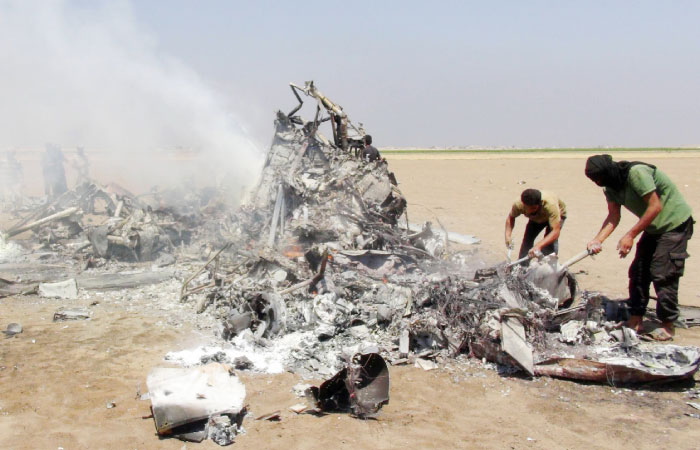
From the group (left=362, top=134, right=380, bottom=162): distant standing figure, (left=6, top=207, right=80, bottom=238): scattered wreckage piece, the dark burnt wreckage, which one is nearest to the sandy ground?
the dark burnt wreckage

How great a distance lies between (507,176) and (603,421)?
21.8 metres

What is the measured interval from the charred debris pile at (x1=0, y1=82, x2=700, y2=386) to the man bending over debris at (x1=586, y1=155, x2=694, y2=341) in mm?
614

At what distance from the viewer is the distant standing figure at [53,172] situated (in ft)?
47.5

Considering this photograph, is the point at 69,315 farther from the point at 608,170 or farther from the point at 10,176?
the point at 10,176

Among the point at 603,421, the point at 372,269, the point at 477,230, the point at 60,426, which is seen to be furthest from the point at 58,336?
the point at 477,230

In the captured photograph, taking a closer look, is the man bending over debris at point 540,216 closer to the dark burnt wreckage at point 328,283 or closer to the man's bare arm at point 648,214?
the dark burnt wreckage at point 328,283

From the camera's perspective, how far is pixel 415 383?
185 inches

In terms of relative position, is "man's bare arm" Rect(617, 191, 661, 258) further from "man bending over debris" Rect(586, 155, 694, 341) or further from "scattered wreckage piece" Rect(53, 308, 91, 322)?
"scattered wreckage piece" Rect(53, 308, 91, 322)

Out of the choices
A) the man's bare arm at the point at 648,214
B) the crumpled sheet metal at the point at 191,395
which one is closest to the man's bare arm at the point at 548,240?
the man's bare arm at the point at 648,214

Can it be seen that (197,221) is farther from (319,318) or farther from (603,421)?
(603,421)

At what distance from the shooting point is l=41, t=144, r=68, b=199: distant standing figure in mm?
14469

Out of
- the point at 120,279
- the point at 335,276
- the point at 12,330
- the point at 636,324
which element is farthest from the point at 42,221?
the point at 636,324

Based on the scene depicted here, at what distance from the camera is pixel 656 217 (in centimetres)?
502

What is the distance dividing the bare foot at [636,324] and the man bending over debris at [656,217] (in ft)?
0.61
